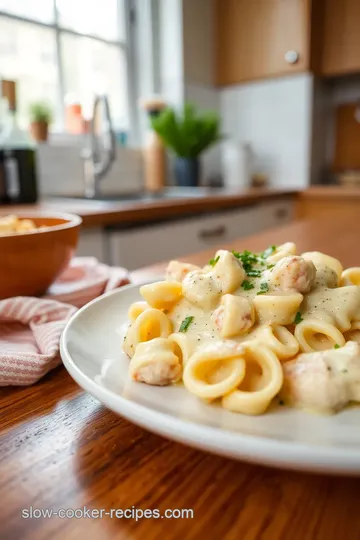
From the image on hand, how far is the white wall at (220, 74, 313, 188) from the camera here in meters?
3.02

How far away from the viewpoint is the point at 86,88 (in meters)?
2.65

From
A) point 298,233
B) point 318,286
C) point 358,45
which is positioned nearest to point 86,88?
point 358,45

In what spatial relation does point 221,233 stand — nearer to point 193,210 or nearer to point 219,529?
point 193,210

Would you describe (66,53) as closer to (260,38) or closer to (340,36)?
(260,38)

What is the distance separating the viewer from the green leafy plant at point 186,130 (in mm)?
2660

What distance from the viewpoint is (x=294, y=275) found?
0.45 metres

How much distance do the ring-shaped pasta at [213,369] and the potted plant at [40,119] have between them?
83.6 inches

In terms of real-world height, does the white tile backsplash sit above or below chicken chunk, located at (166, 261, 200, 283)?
above

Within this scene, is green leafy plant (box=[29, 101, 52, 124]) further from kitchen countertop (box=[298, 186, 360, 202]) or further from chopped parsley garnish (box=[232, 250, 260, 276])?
chopped parsley garnish (box=[232, 250, 260, 276])

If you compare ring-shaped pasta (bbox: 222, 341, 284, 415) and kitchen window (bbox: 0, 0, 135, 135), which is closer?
ring-shaped pasta (bbox: 222, 341, 284, 415)

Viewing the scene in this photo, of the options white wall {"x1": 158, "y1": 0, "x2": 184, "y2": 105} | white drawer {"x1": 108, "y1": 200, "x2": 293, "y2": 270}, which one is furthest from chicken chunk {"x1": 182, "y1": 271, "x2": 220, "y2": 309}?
white wall {"x1": 158, "y1": 0, "x2": 184, "y2": 105}

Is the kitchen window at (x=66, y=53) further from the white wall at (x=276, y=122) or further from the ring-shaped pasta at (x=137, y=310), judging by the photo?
the ring-shaped pasta at (x=137, y=310)

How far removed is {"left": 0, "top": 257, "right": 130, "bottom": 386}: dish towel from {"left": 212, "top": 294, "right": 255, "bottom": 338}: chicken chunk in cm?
18

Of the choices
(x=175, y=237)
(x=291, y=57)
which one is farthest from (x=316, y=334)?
(x=291, y=57)
